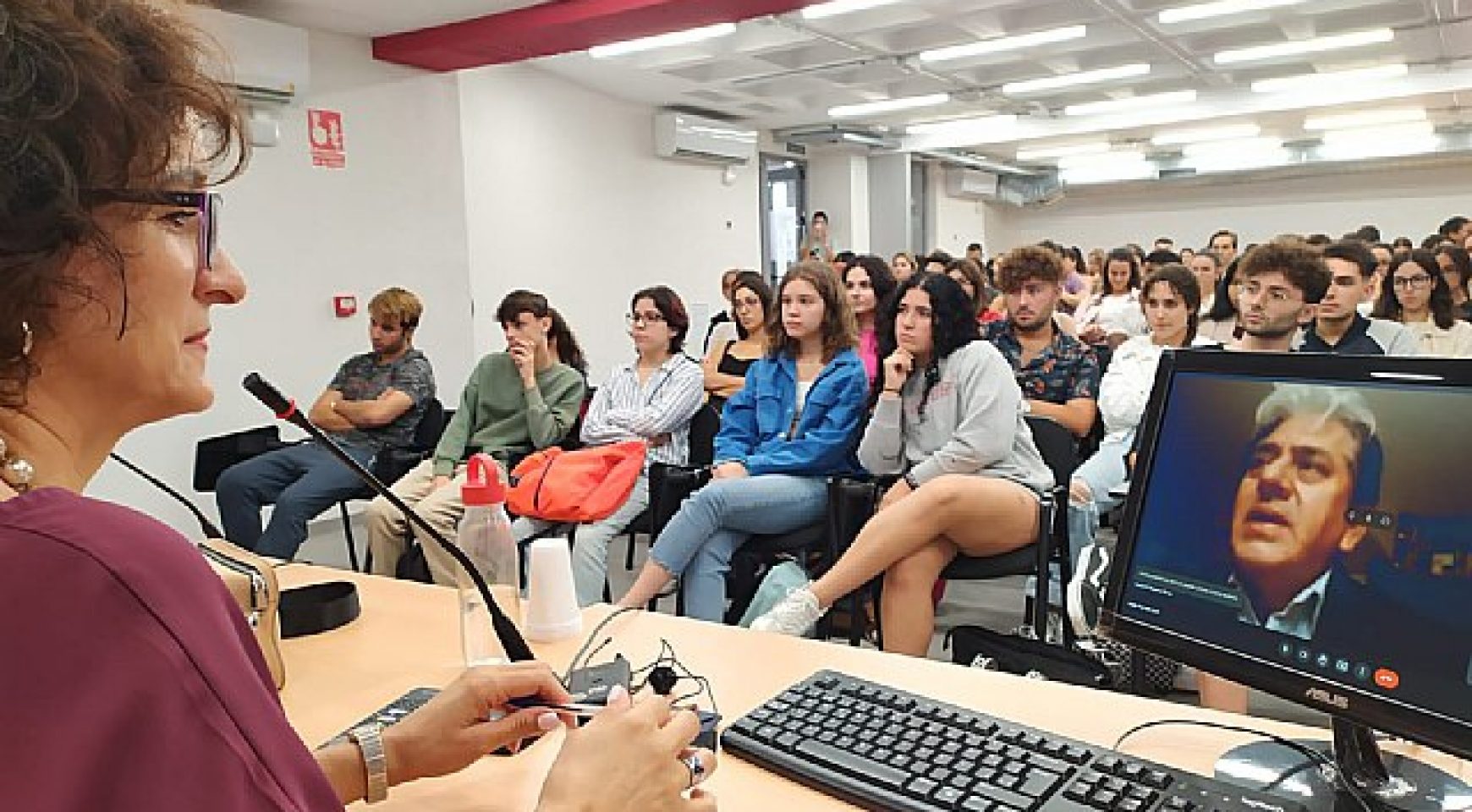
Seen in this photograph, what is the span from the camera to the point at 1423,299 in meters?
4.48

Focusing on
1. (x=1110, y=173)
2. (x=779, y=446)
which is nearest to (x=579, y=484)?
(x=779, y=446)

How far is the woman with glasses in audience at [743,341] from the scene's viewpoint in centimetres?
463

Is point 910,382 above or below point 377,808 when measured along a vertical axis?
above

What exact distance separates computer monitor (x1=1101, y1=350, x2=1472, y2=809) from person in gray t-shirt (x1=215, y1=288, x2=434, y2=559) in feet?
10.8

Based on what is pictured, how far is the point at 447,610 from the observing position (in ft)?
5.47

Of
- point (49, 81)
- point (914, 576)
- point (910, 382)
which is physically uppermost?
point (49, 81)

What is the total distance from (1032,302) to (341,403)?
274 cm

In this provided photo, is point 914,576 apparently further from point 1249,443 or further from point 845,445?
point 1249,443

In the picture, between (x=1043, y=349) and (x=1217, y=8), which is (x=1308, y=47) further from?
(x=1043, y=349)

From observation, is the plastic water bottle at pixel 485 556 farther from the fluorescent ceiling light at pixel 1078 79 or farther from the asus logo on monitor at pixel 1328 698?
the fluorescent ceiling light at pixel 1078 79

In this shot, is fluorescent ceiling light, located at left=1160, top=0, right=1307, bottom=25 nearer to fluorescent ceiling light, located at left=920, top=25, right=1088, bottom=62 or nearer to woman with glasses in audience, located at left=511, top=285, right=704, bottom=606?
fluorescent ceiling light, located at left=920, top=25, right=1088, bottom=62

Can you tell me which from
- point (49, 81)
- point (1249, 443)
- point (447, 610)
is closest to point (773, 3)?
point (447, 610)

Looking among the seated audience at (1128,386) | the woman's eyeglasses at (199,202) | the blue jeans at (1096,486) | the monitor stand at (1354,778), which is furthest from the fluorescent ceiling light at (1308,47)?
the woman's eyeglasses at (199,202)

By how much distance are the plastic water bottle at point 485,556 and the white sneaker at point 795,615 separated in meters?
1.37
